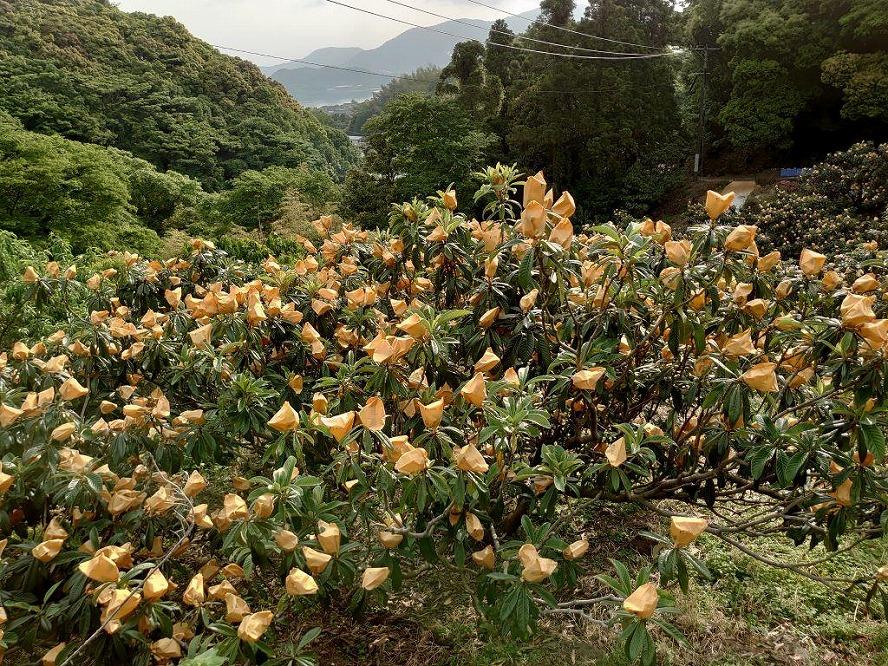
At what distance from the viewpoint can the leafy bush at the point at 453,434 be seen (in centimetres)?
118

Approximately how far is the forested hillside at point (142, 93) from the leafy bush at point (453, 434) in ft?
64.7

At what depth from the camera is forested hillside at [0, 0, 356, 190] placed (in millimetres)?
17969

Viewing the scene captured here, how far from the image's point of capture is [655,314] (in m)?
1.64

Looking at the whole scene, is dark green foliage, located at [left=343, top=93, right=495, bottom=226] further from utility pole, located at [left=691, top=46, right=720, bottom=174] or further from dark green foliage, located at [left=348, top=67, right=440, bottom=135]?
dark green foliage, located at [left=348, top=67, right=440, bottom=135]

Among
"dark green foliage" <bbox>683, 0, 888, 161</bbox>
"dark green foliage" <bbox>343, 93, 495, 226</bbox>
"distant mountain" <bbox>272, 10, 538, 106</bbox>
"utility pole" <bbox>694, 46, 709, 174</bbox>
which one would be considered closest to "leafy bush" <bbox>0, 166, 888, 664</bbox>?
"dark green foliage" <bbox>343, 93, 495, 226</bbox>

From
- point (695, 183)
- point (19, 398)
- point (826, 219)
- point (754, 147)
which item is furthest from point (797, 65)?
point (19, 398)

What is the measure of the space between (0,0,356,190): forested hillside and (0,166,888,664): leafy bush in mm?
19722

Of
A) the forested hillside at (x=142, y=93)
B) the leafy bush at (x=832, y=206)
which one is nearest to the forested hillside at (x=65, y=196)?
the forested hillside at (x=142, y=93)

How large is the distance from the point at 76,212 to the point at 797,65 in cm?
1517

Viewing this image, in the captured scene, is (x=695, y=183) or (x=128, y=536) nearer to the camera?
(x=128, y=536)

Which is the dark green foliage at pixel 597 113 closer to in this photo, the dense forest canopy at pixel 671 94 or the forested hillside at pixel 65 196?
the dense forest canopy at pixel 671 94

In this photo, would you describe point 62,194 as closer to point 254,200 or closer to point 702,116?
point 254,200

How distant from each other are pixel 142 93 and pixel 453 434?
24222 millimetres

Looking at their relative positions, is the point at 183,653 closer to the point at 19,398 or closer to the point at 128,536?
the point at 128,536
